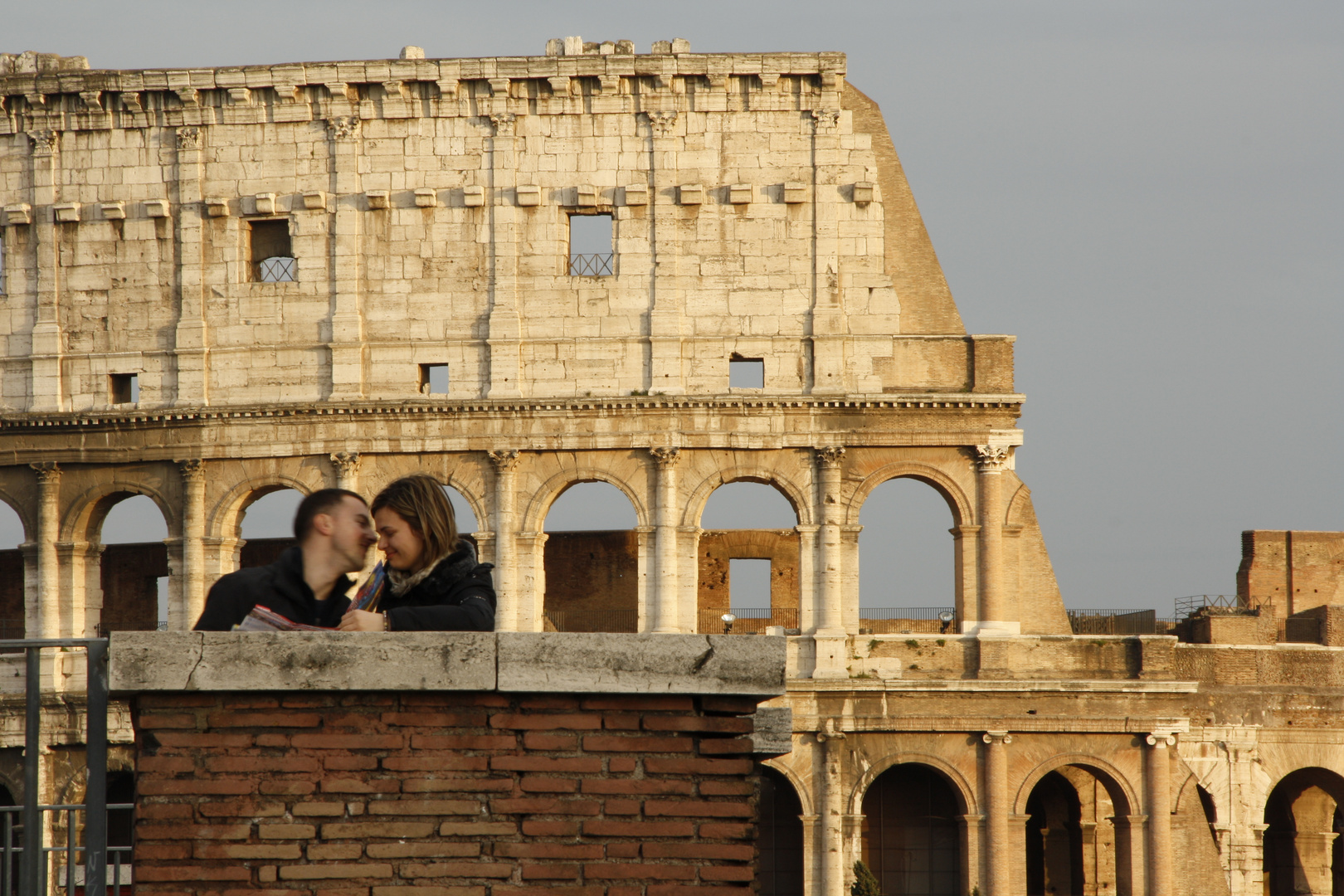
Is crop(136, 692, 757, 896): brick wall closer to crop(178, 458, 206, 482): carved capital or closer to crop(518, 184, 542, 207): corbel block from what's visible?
crop(518, 184, 542, 207): corbel block

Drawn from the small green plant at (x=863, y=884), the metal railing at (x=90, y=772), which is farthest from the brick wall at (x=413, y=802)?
the small green plant at (x=863, y=884)

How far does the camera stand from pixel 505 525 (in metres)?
30.6

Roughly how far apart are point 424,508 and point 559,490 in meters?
23.3

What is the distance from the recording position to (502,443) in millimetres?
30750

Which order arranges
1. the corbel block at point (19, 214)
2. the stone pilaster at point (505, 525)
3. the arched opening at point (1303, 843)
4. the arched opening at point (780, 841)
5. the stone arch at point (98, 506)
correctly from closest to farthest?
the stone pilaster at point (505, 525)
the stone arch at point (98, 506)
the corbel block at point (19, 214)
the arched opening at point (780, 841)
the arched opening at point (1303, 843)

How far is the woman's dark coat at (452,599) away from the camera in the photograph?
7395 mm

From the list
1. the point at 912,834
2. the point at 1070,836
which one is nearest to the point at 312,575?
the point at 912,834

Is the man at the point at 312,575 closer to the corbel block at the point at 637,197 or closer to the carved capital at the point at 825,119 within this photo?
the corbel block at the point at 637,197

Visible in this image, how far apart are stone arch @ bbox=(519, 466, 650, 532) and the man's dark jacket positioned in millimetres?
23103

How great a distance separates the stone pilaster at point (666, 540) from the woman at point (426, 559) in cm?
2258

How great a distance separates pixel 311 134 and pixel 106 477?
23.4ft

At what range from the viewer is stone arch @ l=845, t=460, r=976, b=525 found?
30.8m

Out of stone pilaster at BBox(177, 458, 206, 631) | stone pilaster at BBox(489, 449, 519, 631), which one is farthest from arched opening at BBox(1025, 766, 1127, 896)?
stone pilaster at BBox(177, 458, 206, 631)

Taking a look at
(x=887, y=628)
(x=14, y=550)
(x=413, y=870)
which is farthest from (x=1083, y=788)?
(x=413, y=870)
